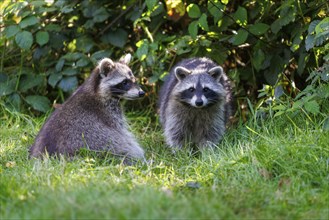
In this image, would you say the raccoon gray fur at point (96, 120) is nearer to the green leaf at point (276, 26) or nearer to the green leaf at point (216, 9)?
the green leaf at point (216, 9)

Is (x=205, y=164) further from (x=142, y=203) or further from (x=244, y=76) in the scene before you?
(x=244, y=76)

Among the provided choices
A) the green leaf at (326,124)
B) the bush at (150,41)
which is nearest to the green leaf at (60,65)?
the bush at (150,41)

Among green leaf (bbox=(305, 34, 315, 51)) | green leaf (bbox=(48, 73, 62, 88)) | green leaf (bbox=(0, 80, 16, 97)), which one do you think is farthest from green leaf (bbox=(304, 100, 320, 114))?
green leaf (bbox=(0, 80, 16, 97))

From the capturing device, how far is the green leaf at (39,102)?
23.5 ft

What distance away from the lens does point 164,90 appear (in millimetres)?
6797

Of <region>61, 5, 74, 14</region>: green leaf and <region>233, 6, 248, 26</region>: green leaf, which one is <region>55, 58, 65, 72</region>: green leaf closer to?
<region>61, 5, 74, 14</region>: green leaf

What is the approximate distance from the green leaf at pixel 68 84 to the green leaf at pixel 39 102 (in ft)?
0.78

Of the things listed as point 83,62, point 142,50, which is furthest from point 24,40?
point 142,50

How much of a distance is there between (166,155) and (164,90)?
107 centimetres

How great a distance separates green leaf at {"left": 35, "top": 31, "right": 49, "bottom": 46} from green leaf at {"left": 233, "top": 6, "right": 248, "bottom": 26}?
2030mm

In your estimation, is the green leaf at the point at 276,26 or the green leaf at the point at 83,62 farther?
the green leaf at the point at 83,62

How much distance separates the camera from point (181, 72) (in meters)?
6.20

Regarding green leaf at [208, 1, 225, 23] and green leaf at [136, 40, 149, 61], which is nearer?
green leaf at [208, 1, 225, 23]

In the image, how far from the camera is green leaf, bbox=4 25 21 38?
22.4 ft
